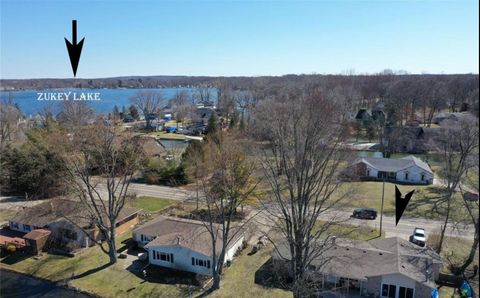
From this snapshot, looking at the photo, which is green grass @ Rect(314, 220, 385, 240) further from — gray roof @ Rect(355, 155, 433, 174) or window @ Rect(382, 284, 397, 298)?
gray roof @ Rect(355, 155, 433, 174)

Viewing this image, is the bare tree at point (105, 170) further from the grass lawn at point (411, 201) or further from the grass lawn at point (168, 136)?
the grass lawn at point (168, 136)

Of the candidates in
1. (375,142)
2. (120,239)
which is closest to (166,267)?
(120,239)

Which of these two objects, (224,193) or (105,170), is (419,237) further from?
(105,170)

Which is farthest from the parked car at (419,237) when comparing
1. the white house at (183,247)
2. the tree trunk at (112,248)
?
the tree trunk at (112,248)

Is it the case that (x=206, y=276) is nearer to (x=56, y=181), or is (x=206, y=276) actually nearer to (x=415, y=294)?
(x=415, y=294)

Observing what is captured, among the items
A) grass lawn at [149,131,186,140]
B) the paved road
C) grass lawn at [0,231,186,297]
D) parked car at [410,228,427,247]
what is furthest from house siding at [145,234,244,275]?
grass lawn at [149,131,186,140]

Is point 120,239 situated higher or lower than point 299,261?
lower
